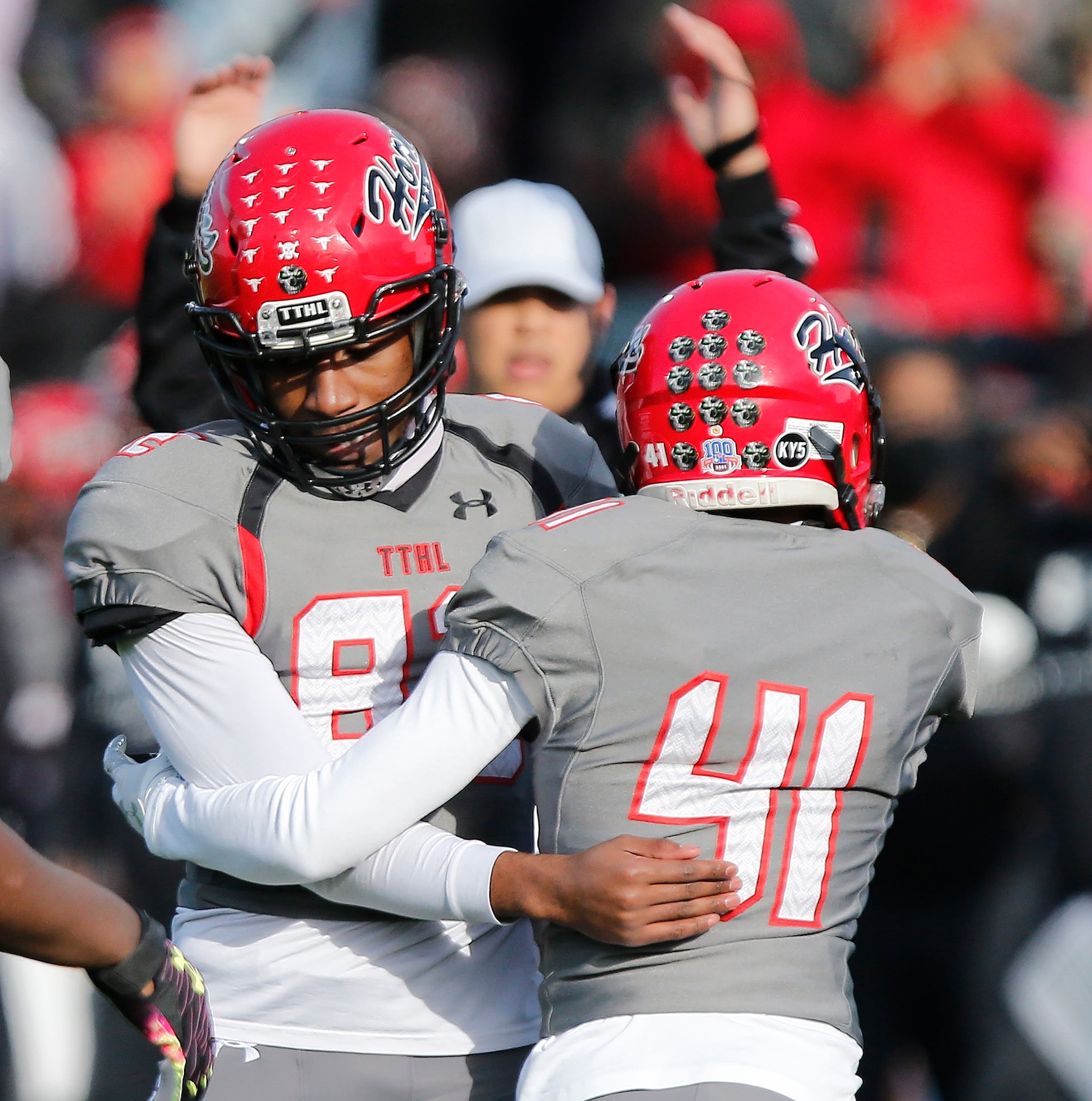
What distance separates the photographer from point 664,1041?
1.82 metres

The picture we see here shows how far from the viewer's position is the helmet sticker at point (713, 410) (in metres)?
2.03

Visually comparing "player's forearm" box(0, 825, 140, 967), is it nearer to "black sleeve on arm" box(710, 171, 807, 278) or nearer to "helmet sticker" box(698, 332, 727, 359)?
"helmet sticker" box(698, 332, 727, 359)

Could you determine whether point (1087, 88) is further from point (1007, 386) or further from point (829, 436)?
point (829, 436)

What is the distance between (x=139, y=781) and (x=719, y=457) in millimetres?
900

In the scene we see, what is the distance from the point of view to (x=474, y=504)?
2.29 m

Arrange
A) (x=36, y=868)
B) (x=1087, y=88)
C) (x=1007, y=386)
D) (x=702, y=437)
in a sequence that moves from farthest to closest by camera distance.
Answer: (x=1087, y=88), (x=1007, y=386), (x=702, y=437), (x=36, y=868)

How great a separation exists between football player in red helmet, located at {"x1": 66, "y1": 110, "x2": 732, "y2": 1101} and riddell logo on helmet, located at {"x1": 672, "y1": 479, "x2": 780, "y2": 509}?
0.36 m

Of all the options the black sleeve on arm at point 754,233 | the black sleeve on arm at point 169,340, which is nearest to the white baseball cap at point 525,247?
the black sleeve on arm at point 754,233

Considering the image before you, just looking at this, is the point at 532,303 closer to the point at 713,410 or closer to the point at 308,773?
the point at 713,410

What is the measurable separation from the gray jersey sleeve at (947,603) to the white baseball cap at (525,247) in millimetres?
1540

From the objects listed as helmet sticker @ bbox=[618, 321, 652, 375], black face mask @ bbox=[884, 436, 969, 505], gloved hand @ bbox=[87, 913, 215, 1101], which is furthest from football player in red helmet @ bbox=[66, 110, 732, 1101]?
black face mask @ bbox=[884, 436, 969, 505]

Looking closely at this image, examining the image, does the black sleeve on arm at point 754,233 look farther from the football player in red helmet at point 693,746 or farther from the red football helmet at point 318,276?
the football player in red helmet at point 693,746

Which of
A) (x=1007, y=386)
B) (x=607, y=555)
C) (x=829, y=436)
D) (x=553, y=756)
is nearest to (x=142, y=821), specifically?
(x=553, y=756)

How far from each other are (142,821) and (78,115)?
212 inches
